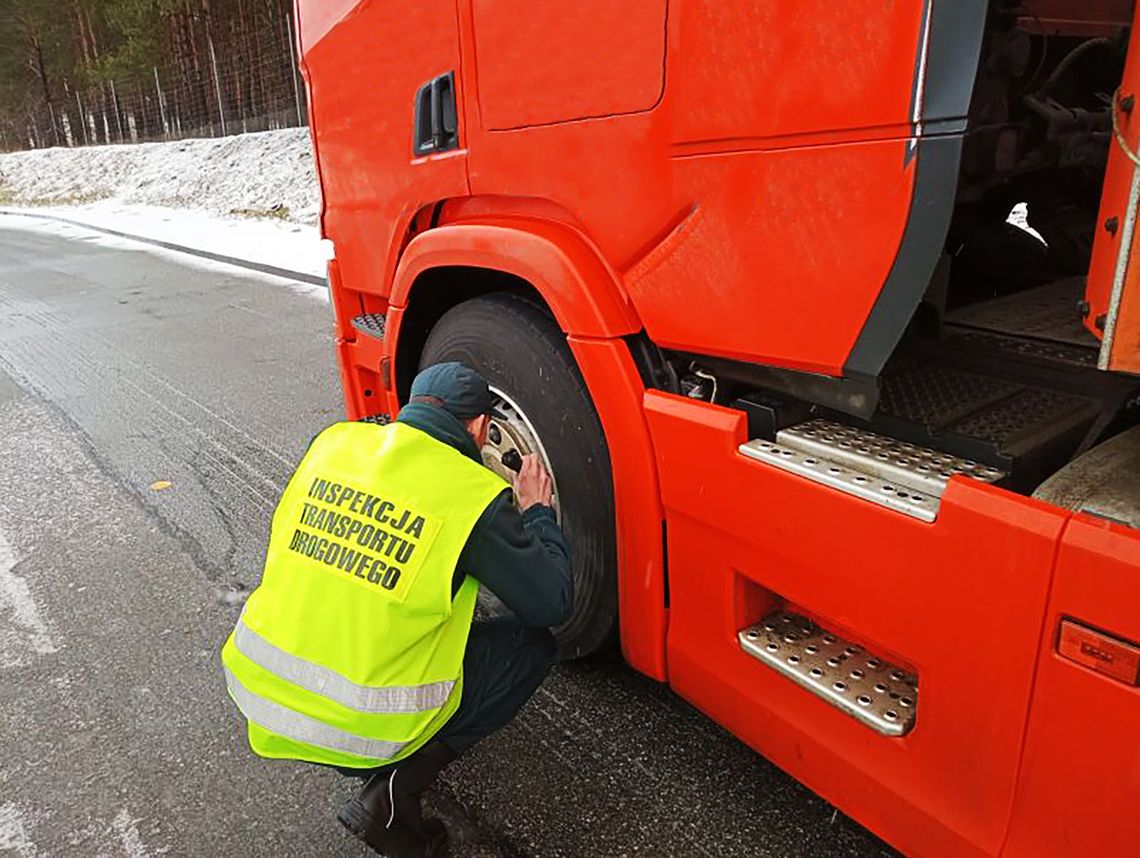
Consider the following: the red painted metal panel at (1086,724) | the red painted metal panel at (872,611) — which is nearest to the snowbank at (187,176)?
the red painted metal panel at (872,611)

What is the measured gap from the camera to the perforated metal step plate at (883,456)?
1732 millimetres

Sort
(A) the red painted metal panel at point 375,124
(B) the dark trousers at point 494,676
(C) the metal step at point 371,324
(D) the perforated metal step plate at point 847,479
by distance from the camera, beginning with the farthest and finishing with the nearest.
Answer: (C) the metal step at point 371,324, (A) the red painted metal panel at point 375,124, (B) the dark trousers at point 494,676, (D) the perforated metal step plate at point 847,479

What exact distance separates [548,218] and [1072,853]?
188 cm

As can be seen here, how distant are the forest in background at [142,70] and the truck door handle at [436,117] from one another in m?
23.7

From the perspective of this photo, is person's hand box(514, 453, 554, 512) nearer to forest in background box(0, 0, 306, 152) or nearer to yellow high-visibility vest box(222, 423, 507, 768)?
yellow high-visibility vest box(222, 423, 507, 768)

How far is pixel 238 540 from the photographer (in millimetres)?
4031

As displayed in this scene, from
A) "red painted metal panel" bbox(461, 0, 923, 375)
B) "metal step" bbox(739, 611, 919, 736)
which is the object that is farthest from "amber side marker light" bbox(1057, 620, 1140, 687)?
"red painted metal panel" bbox(461, 0, 923, 375)

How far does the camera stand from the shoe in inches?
82.2

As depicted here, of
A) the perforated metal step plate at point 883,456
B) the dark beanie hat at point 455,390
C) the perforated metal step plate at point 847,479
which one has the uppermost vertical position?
the dark beanie hat at point 455,390

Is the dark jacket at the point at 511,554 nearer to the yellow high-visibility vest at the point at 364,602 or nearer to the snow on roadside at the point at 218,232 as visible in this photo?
the yellow high-visibility vest at the point at 364,602

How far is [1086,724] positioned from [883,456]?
0.63m

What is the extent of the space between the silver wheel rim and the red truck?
2 centimetres

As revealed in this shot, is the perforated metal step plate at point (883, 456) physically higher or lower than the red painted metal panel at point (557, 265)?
lower

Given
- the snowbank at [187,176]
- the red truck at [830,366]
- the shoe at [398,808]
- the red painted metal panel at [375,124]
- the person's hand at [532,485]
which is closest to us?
the red truck at [830,366]
